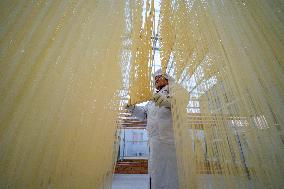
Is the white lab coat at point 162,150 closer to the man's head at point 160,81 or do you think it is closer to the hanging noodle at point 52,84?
the man's head at point 160,81

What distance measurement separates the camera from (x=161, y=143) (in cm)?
170

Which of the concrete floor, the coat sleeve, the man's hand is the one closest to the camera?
the man's hand

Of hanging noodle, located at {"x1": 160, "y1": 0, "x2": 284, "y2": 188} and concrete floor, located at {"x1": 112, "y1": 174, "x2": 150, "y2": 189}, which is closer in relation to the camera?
hanging noodle, located at {"x1": 160, "y1": 0, "x2": 284, "y2": 188}

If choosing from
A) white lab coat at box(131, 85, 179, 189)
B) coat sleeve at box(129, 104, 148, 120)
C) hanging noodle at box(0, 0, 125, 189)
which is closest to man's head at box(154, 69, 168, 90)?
white lab coat at box(131, 85, 179, 189)

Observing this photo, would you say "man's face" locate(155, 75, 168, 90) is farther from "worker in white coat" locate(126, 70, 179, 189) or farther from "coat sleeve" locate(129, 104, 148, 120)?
"coat sleeve" locate(129, 104, 148, 120)

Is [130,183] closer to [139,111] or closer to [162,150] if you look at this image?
[139,111]

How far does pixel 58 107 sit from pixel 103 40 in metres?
0.28

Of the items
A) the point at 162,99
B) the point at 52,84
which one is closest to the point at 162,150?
the point at 162,99

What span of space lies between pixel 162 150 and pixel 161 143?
64mm

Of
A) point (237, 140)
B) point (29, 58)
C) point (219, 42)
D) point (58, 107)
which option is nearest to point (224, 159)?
point (237, 140)

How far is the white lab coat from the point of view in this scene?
5.15ft

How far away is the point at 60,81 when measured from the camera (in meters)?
0.51

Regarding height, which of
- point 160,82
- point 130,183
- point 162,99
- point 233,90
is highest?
point 160,82

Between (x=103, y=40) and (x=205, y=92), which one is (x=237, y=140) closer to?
(x=205, y=92)
